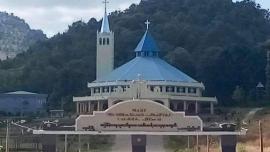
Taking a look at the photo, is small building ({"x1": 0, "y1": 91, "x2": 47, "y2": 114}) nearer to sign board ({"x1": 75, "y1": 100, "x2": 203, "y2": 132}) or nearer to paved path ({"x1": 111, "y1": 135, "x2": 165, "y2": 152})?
paved path ({"x1": 111, "y1": 135, "x2": 165, "y2": 152})

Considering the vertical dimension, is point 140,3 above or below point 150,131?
above

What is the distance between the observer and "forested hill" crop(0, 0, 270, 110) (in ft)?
254

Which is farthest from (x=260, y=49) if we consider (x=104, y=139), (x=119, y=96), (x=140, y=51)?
(x=104, y=139)

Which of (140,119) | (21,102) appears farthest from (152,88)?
(140,119)

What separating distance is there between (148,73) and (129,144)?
25.2m

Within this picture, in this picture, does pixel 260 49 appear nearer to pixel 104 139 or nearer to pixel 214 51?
pixel 214 51

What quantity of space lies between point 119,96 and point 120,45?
1078 inches

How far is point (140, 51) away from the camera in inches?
2958

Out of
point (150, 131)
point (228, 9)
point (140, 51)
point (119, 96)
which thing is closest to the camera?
point (150, 131)

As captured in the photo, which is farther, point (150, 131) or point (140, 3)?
point (140, 3)

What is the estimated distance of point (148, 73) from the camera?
7069cm

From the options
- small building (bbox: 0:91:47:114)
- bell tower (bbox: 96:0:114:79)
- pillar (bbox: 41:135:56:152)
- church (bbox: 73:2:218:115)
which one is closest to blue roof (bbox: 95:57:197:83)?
church (bbox: 73:2:218:115)

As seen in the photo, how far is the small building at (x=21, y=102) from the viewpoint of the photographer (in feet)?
257

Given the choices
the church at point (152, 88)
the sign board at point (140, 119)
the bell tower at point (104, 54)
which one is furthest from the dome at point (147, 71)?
the sign board at point (140, 119)
